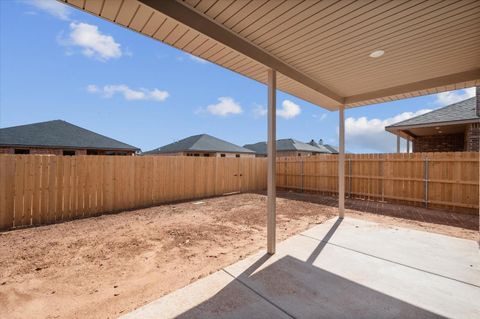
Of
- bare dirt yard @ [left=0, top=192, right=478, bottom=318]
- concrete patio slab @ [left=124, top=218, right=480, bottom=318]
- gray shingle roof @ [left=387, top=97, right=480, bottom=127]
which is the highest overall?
gray shingle roof @ [left=387, top=97, right=480, bottom=127]

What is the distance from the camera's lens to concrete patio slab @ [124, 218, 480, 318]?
1.97 metres

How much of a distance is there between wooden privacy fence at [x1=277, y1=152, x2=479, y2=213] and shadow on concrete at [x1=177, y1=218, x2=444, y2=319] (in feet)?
22.0

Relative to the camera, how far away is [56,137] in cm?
1292

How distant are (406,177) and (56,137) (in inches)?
721

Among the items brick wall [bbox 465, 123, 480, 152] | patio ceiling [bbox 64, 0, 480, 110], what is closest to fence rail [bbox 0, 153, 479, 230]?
brick wall [bbox 465, 123, 480, 152]

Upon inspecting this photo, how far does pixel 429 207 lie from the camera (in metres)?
6.95

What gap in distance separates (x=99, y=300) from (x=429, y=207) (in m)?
9.14

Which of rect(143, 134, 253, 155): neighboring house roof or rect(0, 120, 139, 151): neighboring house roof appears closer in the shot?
rect(0, 120, 139, 151): neighboring house roof

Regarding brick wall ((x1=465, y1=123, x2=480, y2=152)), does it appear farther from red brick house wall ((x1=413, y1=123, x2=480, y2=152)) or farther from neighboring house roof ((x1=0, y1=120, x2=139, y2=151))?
neighboring house roof ((x1=0, y1=120, x2=139, y2=151))

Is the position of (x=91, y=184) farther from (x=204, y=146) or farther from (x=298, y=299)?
(x=204, y=146)

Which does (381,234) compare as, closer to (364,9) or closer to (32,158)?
(364,9)

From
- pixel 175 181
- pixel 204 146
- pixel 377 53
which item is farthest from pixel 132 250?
pixel 204 146

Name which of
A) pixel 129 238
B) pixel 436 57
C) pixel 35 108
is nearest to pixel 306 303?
pixel 129 238

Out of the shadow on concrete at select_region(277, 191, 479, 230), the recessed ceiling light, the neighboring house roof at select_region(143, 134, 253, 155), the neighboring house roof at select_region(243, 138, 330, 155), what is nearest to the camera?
the recessed ceiling light
